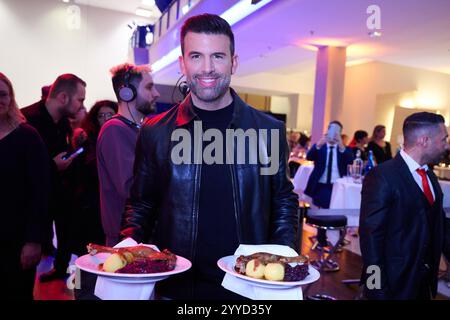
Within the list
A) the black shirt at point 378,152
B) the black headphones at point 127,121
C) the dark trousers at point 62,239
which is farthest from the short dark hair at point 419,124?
the black shirt at point 378,152

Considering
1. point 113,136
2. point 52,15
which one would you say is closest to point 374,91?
point 52,15

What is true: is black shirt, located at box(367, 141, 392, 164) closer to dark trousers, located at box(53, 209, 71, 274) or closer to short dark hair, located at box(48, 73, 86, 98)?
dark trousers, located at box(53, 209, 71, 274)

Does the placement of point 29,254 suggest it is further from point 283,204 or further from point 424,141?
point 424,141

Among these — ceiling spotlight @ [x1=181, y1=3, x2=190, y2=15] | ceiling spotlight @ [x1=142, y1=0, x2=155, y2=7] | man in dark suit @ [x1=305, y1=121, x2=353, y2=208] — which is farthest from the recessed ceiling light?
man in dark suit @ [x1=305, y1=121, x2=353, y2=208]

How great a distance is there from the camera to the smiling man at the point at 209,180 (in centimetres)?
114

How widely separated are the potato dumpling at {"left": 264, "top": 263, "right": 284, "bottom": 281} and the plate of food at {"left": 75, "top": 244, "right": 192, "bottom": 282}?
0.64ft

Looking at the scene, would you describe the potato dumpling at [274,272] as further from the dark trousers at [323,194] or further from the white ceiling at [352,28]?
the white ceiling at [352,28]

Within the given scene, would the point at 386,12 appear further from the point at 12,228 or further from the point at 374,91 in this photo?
the point at 374,91

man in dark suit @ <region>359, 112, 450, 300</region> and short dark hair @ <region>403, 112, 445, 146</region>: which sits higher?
short dark hair @ <region>403, 112, 445, 146</region>

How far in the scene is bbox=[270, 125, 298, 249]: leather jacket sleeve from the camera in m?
1.24

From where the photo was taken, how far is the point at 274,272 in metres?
0.87

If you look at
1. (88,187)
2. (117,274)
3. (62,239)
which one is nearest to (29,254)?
(88,187)

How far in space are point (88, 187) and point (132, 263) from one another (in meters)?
1.76
